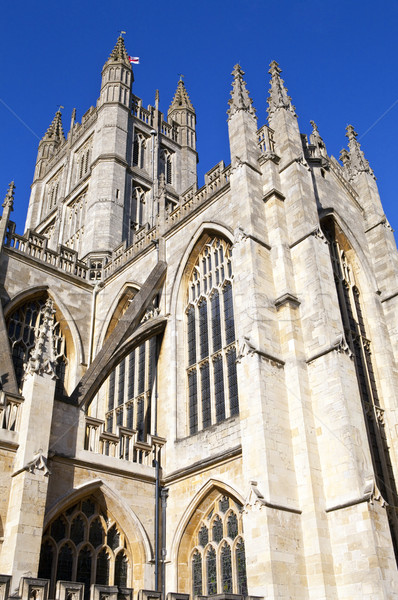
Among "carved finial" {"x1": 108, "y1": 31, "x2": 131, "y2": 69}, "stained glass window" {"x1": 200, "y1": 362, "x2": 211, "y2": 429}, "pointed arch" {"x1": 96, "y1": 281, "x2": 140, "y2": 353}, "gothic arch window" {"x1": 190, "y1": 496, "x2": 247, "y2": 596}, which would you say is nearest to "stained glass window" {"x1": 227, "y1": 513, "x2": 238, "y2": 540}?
"gothic arch window" {"x1": 190, "y1": 496, "x2": 247, "y2": 596}

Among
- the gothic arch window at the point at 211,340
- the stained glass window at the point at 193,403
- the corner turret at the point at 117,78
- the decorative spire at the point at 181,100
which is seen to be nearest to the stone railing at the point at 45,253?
the gothic arch window at the point at 211,340

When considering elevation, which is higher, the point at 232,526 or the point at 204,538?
the point at 232,526

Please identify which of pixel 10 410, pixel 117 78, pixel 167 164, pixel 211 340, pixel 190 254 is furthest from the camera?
pixel 167 164

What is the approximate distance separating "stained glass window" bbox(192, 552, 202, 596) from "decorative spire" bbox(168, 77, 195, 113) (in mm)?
28720

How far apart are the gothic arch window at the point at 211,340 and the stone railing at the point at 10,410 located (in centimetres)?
469

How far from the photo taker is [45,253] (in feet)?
68.0

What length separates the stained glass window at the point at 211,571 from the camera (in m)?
12.8

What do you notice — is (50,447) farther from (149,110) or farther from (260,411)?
(149,110)

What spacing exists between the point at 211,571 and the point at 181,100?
29.9m

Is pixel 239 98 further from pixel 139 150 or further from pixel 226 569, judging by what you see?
pixel 139 150

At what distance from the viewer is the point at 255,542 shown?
10805mm

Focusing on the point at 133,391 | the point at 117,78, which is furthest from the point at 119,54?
the point at 133,391

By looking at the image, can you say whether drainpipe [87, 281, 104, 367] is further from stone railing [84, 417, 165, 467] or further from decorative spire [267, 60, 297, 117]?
decorative spire [267, 60, 297, 117]

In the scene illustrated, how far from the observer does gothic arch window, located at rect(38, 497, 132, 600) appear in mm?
12117
